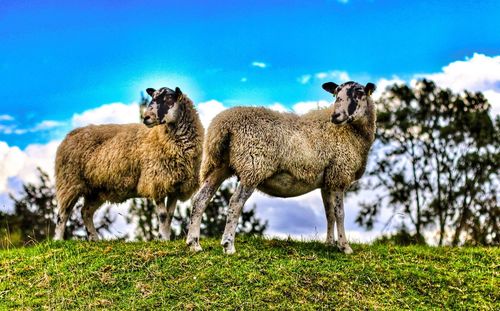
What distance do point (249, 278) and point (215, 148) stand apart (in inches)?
106

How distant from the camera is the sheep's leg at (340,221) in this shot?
1330 cm

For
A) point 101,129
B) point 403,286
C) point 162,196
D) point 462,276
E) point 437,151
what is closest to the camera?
point 403,286

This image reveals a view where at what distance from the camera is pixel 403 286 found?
12000 mm

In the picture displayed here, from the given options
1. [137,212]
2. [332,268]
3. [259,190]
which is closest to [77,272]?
[259,190]

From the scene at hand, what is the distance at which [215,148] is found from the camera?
1259 centimetres

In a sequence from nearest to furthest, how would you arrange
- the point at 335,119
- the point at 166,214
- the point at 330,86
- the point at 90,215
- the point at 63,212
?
the point at 335,119, the point at 330,86, the point at 166,214, the point at 63,212, the point at 90,215

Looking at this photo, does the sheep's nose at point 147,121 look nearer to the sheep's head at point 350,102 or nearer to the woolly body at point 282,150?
the woolly body at point 282,150

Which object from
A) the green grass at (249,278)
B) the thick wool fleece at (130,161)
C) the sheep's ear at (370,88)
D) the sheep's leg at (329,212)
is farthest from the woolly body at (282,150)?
the thick wool fleece at (130,161)

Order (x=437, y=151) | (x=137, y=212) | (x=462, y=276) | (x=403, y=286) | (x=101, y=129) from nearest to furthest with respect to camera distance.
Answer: (x=403, y=286) < (x=462, y=276) < (x=101, y=129) < (x=137, y=212) < (x=437, y=151)

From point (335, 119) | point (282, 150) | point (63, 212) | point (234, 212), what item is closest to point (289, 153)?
point (282, 150)

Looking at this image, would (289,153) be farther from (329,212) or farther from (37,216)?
(37,216)

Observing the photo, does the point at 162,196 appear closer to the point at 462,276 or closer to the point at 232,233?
the point at 232,233

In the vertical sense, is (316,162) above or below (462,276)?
above

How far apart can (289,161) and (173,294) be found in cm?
352
